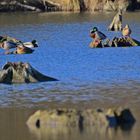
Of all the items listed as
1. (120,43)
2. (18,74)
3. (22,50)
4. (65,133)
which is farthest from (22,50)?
(65,133)

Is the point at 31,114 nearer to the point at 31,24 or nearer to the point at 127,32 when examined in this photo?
the point at 127,32

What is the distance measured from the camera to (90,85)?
20391 mm

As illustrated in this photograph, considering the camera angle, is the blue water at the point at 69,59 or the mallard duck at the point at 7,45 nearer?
the blue water at the point at 69,59

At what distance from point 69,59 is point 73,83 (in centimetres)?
743

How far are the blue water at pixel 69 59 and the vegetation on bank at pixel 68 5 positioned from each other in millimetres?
11690

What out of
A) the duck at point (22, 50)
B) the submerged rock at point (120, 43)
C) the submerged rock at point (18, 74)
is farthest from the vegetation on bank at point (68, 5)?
the submerged rock at point (18, 74)

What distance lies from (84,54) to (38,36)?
1124 cm

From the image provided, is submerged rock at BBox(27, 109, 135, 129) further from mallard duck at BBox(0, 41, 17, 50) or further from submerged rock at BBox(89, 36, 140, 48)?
mallard duck at BBox(0, 41, 17, 50)

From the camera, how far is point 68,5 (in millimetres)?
65375

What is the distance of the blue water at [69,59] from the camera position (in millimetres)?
19828

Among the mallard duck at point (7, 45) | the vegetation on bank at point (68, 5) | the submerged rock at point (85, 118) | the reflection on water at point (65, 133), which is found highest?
the submerged rock at point (85, 118)

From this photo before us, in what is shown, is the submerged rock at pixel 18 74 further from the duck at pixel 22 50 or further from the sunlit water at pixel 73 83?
the duck at pixel 22 50

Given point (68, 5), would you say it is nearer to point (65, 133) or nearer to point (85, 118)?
point (85, 118)

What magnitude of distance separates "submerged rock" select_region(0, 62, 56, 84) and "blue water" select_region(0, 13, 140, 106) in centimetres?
44
